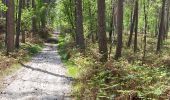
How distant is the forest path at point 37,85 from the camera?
14609mm

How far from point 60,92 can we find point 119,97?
15.5 feet

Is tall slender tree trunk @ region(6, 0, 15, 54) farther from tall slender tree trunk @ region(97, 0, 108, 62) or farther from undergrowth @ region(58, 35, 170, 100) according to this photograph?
undergrowth @ region(58, 35, 170, 100)

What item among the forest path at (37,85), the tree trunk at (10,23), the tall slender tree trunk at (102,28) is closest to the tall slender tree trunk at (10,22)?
the tree trunk at (10,23)

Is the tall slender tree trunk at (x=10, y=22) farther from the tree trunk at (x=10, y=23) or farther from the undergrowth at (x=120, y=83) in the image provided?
the undergrowth at (x=120, y=83)

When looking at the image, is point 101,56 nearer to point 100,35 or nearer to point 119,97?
point 100,35

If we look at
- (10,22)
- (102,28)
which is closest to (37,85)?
(102,28)

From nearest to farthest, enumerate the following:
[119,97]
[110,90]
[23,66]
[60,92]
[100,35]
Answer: [119,97], [110,90], [60,92], [100,35], [23,66]

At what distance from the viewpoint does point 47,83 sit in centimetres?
1781

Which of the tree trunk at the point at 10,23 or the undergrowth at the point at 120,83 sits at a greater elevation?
the tree trunk at the point at 10,23

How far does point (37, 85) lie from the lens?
55.7ft

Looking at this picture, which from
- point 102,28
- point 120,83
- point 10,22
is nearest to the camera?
point 120,83

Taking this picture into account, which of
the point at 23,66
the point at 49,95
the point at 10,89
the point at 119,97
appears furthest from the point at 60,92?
the point at 23,66

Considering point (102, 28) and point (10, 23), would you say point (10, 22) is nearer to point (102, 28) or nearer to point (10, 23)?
point (10, 23)

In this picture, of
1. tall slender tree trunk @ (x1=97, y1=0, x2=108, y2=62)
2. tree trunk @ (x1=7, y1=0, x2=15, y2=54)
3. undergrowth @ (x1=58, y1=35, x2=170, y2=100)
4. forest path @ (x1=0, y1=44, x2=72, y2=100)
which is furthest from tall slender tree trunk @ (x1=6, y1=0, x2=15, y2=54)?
undergrowth @ (x1=58, y1=35, x2=170, y2=100)
